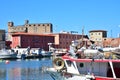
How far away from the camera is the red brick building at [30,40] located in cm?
13988

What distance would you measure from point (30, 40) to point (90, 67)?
387 feet

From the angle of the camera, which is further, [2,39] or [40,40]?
[2,39]

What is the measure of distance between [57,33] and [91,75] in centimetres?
13163

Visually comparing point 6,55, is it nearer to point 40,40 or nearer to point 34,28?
point 40,40

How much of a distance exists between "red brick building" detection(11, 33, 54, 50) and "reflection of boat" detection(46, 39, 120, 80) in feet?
367

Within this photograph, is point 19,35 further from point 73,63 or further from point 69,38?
point 73,63

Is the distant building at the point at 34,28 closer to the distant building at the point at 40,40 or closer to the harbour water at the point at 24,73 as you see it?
the distant building at the point at 40,40

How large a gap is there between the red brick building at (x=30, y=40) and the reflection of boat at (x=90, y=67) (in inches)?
4409

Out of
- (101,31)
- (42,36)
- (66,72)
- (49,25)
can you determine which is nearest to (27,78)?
(66,72)

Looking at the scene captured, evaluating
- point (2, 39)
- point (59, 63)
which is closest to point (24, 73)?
point (59, 63)

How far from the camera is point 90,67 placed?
88.6 feet

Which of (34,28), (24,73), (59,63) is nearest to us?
(59,63)

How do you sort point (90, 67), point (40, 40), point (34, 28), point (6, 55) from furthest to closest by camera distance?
point (34, 28)
point (40, 40)
point (6, 55)
point (90, 67)

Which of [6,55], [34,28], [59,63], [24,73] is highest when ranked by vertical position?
[34,28]
